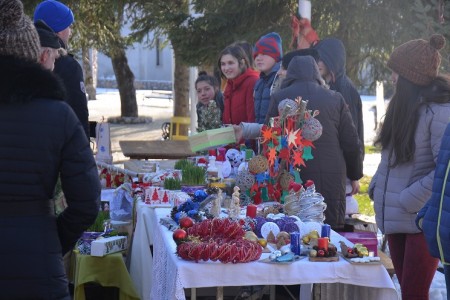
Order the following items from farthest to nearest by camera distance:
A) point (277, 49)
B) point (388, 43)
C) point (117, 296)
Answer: point (388, 43) < point (277, 49) < point (117, 296)

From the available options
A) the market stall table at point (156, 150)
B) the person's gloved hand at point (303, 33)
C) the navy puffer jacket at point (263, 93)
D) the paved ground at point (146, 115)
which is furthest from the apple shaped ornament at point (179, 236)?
the paved ground at point (146, 115)

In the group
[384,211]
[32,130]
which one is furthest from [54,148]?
[384,211]

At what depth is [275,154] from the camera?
4.76 metres

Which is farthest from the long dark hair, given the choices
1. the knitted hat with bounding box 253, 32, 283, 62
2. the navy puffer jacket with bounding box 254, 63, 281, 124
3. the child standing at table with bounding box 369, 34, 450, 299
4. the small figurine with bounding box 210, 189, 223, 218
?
the knitted hat with bounding box 253, 32, 283, 62

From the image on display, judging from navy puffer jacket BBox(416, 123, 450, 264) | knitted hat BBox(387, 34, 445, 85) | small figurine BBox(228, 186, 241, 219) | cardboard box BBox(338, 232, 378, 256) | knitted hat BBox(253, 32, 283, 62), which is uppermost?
knitted hat BBox(253, 32, 283, 62)

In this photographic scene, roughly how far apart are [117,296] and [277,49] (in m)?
2.30

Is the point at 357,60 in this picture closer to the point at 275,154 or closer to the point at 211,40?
the point at 211,40

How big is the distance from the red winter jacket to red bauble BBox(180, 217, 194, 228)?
104 inches

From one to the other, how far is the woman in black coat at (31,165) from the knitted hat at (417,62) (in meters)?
1.96

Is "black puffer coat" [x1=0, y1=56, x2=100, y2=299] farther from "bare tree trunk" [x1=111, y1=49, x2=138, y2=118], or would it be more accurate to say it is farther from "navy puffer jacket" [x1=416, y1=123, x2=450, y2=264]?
"bare tree trunk" [x1=111, y1=49, x2=138, y2=118]

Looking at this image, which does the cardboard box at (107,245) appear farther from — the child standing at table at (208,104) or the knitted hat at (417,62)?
the knitted hat at (417,62)

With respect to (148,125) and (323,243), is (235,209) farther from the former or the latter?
(148,125)

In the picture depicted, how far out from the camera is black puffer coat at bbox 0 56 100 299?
2.72 m

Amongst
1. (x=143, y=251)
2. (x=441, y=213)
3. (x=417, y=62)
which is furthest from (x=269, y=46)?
(x=441, y=213)
